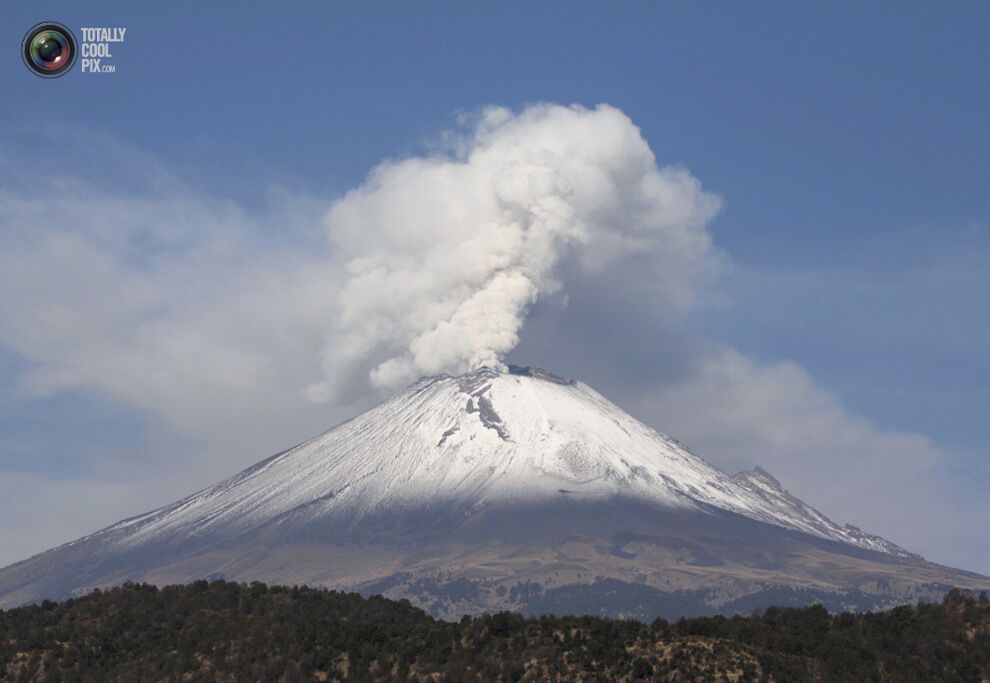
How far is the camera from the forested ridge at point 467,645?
98.8 metres

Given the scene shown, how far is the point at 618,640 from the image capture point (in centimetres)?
10200

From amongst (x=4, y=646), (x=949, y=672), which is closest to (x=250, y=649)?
(x=4, y=646)

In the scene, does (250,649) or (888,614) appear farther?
(888,614)

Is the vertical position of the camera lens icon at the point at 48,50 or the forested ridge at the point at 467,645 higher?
the camera lens icon at the point at 48,50

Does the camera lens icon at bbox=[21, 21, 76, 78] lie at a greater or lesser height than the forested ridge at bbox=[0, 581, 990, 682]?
greater

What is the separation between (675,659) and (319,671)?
25818mm

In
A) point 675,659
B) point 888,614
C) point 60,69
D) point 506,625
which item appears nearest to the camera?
point 60,69

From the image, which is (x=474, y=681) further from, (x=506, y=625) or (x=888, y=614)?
(x=888, y=614)

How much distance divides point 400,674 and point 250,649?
13.5 meters

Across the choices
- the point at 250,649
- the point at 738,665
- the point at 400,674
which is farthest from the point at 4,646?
the point at 738,665

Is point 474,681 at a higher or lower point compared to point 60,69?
lower

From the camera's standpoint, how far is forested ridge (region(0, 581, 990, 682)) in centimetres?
9881

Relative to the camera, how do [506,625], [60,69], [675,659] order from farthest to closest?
[506,625], [675,659], [60,69]

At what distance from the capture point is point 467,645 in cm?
10331
